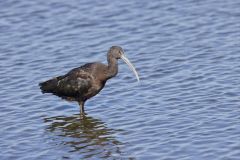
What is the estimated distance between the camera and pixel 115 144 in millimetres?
12859

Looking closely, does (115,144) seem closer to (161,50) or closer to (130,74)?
(130,74)

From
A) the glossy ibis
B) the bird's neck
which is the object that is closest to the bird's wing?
the glossy ibis

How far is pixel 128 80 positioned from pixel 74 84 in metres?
2.06

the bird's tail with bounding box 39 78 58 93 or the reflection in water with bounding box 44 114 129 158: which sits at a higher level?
the bird's tail with bounding box 39 78 58 93

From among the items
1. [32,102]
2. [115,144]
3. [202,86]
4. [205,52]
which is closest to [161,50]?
[205,52]

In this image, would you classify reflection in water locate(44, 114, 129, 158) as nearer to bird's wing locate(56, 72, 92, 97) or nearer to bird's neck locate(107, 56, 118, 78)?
bird's wing locate(56, 72, 92, 97)

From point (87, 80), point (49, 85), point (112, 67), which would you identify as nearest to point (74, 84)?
point (87, 80)

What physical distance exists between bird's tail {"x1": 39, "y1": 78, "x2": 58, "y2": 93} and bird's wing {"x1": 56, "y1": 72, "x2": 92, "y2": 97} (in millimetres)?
84

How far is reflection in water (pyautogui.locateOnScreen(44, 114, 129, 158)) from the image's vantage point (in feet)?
41.0

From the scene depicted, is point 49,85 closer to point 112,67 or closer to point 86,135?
point 112,67

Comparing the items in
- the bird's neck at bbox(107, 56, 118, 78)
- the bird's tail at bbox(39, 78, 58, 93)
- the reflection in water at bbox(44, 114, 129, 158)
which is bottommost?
the reflection in water at bbox(44, 114, 129, 158)

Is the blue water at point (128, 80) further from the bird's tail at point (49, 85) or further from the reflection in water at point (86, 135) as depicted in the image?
the bird's tail at point (49, 85)

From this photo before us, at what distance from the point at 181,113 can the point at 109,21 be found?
680 centimetres

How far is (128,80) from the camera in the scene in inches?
643
